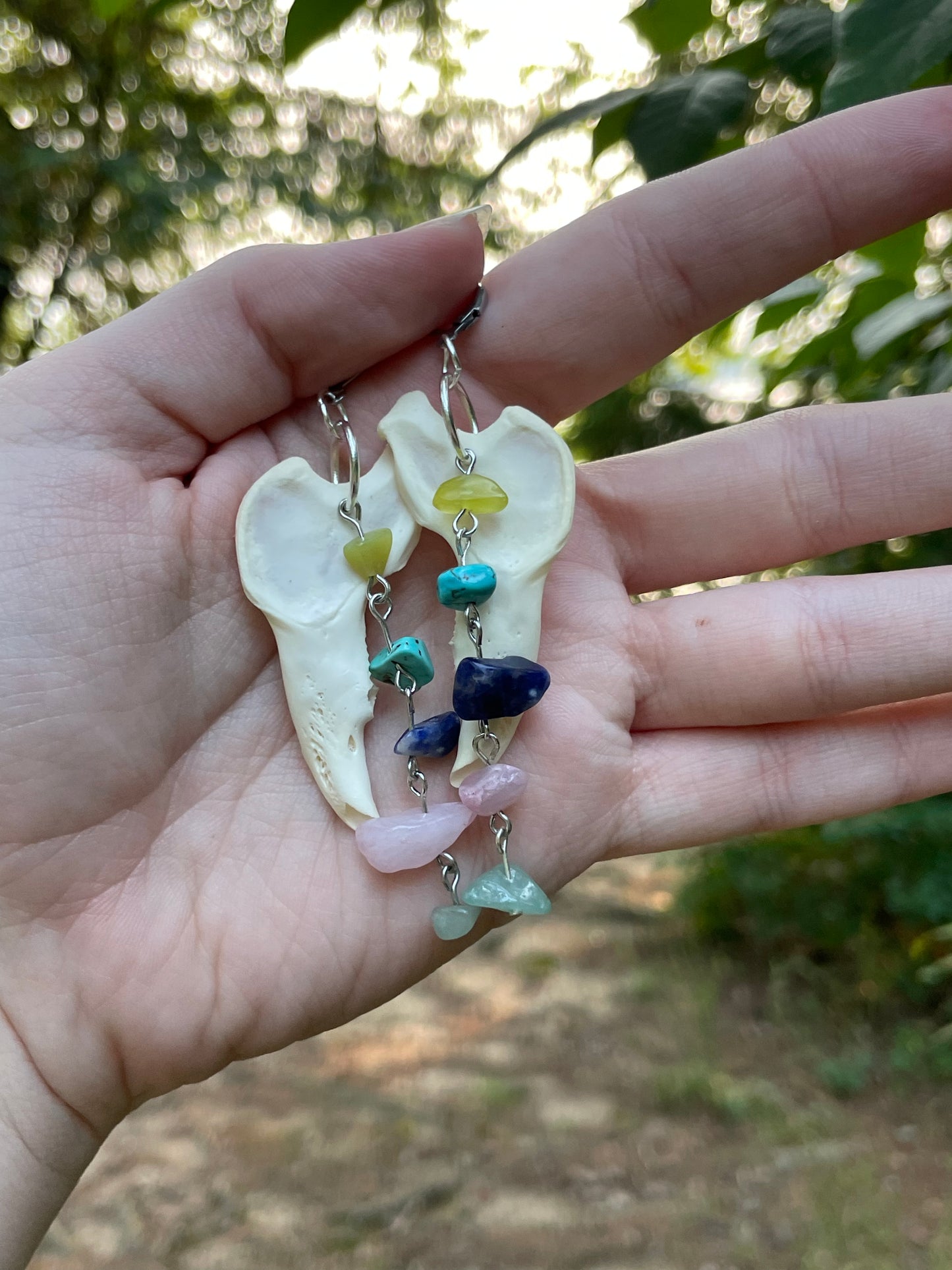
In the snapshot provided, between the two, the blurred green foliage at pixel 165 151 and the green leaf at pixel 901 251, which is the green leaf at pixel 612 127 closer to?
the green leaf at pixel 901 251

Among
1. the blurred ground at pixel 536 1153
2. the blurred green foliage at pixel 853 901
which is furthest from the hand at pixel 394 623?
the blurred green foliage at pixel 853 901

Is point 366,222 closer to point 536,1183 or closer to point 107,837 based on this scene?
point 107,837

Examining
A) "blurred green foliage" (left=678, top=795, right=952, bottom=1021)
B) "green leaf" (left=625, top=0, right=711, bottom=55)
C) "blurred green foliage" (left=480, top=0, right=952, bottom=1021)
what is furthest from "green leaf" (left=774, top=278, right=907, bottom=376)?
"blurred green foliage" (left=678, top=795, right=952, bottom=1021)

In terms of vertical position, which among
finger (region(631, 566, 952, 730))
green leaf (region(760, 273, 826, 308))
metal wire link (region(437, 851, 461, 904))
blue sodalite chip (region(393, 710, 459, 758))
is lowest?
metal wire link (region(437, 851, 461, 904))

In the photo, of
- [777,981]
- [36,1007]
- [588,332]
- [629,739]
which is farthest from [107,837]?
[777,981]

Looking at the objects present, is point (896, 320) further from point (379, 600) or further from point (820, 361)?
point (379, 600)

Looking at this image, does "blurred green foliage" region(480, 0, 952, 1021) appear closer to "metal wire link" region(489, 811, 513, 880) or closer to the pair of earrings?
the pair of earrings

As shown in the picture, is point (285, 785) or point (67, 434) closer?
point (67, 434)
